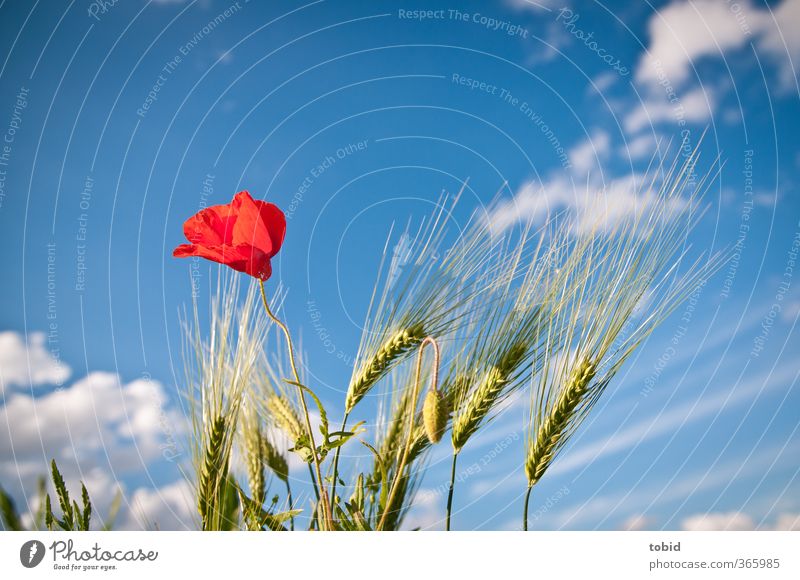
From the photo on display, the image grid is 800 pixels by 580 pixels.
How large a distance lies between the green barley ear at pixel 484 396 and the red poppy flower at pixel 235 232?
364 millimetres

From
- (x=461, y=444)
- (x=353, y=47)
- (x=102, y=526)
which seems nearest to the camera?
(x=461, y=444)

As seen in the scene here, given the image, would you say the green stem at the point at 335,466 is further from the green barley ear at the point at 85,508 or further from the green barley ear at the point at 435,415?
the green barley ear at the point at 85,508

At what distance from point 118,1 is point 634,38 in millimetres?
1115

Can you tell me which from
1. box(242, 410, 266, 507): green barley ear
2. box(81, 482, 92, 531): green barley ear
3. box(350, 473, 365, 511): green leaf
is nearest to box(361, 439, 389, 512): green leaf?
box(350, 473, 365, 511): green leaf

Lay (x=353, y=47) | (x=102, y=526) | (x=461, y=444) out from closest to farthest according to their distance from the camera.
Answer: (x=461, y=444) → (x=102, y=526) → (x=353, y=47)

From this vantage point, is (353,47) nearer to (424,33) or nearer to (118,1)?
(424,33)

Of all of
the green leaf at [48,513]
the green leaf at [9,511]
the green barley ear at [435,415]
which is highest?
the green barley ear at [435,415]

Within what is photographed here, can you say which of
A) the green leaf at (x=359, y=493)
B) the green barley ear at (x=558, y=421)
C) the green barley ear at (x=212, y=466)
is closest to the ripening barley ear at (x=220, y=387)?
the green barley ear at (x=212, y=466)

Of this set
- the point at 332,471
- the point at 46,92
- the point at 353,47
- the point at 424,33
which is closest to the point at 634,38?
the point at 424,33

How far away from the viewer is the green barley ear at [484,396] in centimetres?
82

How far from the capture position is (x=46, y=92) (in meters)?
1.18

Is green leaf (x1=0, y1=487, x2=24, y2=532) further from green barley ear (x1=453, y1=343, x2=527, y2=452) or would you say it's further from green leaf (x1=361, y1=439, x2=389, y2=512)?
green barley ear (x1=453, y1=343, x2=527, y2=452)

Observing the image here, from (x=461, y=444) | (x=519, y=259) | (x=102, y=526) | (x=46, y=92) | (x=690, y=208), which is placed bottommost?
(x=102, y=526)

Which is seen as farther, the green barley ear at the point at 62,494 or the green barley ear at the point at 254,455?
the green barley ear at the point at 254,455
